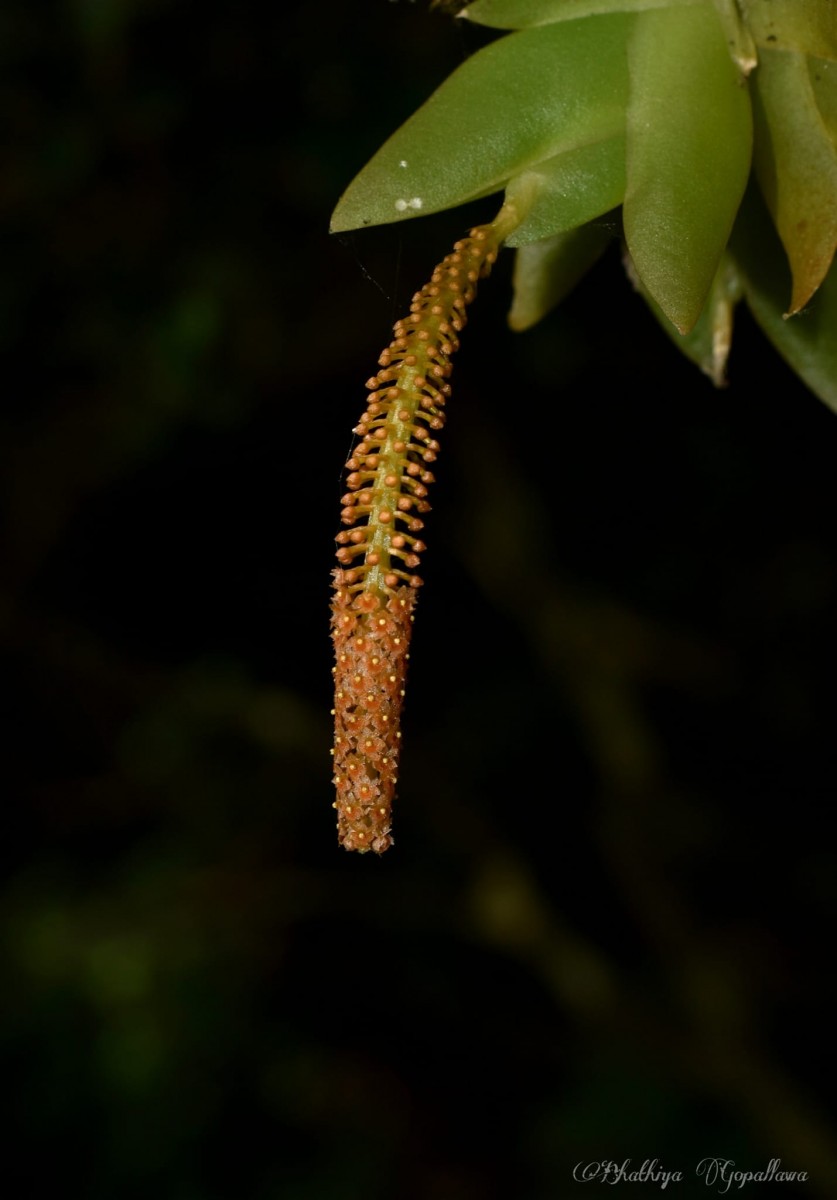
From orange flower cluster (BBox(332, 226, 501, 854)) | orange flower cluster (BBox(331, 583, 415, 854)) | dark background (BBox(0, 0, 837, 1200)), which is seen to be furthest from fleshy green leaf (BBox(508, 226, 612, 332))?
dark background (BBox(0, 0, 837, 1200))

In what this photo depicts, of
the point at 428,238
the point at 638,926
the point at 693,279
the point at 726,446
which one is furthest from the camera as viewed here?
the point at 638,926

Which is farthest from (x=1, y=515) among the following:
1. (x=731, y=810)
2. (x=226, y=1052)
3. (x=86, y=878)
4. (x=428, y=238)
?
(x=731, y=810)

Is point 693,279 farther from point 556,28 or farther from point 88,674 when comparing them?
point 88,674

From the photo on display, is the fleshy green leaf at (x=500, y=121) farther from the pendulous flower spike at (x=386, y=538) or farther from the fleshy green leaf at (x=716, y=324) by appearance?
the fleshy green leaf at (x=716, y=324)

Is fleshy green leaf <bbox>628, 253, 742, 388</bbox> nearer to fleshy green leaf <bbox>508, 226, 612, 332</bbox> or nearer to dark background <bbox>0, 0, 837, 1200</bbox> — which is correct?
fleshy green leaf <bbox>508, 226, 612, 332</bbox>

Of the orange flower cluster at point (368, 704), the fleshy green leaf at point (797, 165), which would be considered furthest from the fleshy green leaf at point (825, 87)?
the orange flower cluster at point (368, 704)
